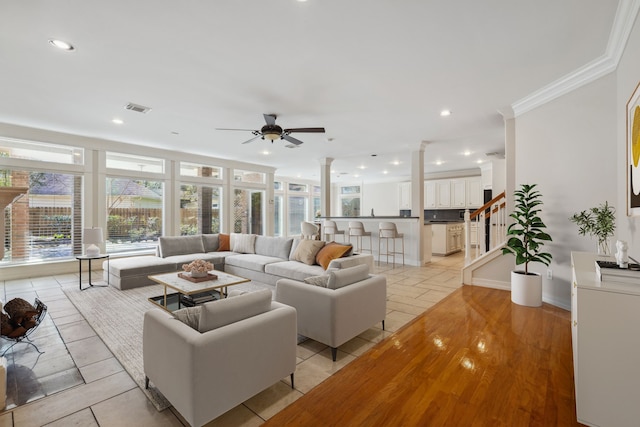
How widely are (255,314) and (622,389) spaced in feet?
6.89

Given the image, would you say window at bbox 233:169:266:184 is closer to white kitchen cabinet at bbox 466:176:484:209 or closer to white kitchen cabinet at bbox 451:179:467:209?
white kitchen cabinet at bbox 451:179:467:209

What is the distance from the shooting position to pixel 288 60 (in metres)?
2.90

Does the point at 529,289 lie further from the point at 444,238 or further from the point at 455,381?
the point at 444,238

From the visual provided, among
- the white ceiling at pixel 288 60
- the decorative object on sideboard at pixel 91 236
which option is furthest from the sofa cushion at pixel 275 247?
the decorative object on sideboard at pixel 91 236

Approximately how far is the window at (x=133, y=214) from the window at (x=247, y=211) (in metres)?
2.15

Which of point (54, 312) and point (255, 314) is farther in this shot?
point (54, 312)

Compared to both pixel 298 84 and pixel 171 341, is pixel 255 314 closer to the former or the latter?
pixel 171 341

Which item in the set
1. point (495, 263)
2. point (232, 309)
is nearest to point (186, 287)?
point (232, 309)

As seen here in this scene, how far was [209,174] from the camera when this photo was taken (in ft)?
26.0

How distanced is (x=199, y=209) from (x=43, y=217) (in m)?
3.06

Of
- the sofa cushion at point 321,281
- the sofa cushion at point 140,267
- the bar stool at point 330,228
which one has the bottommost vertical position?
the sofa cushion at point 140,267

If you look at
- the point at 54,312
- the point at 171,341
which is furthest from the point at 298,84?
the point at 54,312

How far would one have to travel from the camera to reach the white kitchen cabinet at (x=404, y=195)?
11094mm

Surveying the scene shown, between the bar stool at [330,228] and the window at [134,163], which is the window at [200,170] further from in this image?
the bar stool at [330,228]
